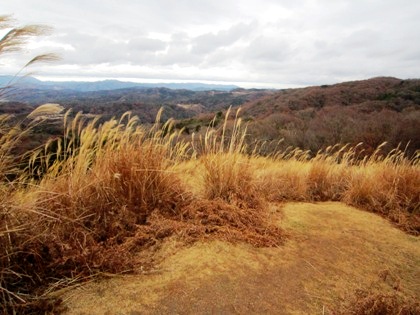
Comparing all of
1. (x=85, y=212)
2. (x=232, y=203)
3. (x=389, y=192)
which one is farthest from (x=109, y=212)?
(x=389, y=192)

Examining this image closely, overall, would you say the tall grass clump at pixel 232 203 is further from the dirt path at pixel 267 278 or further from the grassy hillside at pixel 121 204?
the dirt path at pixel 267 278

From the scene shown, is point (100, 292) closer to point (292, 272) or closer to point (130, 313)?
point (130, 313)

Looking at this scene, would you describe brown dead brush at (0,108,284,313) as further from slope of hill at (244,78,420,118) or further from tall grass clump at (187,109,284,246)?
slope of hill at (244,78,420,118)

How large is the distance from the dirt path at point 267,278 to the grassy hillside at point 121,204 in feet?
0.55

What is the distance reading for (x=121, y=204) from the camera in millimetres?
3037

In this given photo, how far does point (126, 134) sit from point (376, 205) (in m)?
3.61

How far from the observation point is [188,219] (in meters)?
3.16

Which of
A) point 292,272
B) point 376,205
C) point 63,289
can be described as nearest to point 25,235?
point 63,289

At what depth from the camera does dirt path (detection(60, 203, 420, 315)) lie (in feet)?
6.61

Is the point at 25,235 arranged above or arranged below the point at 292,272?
above

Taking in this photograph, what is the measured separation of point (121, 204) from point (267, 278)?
62.9 inches

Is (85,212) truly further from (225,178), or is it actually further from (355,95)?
(355,95)

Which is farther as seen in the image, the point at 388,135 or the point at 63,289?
the point at 388,135

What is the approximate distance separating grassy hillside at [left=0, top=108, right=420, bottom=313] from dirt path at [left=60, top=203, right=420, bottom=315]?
0.17 m
